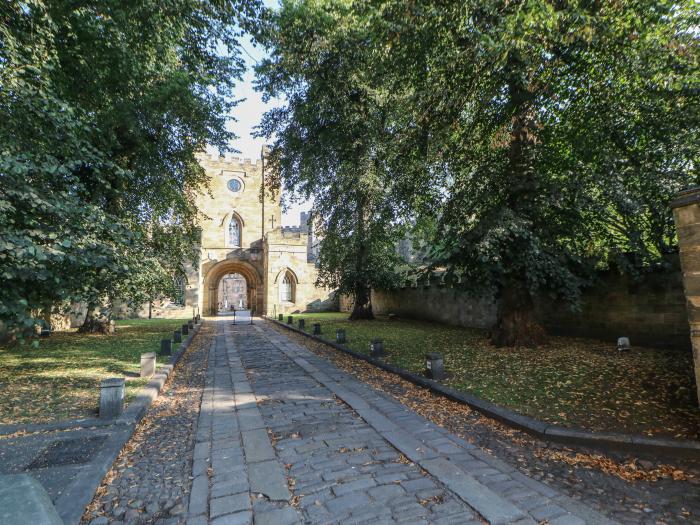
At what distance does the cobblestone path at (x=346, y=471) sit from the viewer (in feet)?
9.30

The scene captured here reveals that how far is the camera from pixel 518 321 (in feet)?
31.2

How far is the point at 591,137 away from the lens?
800cm

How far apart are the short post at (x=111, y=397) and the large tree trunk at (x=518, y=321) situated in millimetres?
8607

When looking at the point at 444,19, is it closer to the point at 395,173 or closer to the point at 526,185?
the point at 526,185

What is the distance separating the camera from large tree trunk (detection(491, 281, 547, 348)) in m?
9.40

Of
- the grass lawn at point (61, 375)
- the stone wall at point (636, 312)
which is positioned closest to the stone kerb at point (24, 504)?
the grass lawn at point (61, 375)

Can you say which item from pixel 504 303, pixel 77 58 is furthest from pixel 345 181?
pixel 77 58

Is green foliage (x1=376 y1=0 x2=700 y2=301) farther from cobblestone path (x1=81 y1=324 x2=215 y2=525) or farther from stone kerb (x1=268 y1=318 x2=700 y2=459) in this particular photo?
cobblestone path (x1=81 y1=324 x2=215 y2=525)

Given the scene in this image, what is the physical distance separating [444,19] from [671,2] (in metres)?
3.49

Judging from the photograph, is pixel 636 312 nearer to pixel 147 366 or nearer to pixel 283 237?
pixel 147 366

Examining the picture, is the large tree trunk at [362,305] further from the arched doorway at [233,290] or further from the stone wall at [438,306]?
the arched doorway at [233,290]

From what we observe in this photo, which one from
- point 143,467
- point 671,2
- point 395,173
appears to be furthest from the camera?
point 395,173

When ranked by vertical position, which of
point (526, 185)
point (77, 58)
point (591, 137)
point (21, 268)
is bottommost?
point (21, 268)

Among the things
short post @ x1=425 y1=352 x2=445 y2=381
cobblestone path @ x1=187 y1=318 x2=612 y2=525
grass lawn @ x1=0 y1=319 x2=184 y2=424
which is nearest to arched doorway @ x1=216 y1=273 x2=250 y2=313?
Answer: grass lawn @ x1=0 y1=319 x2=184 y2=424
